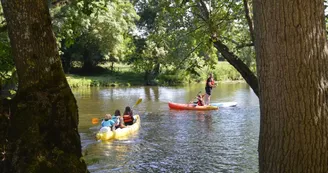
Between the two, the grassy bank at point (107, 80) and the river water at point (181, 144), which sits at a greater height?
the grassy bank at point (107, 80)

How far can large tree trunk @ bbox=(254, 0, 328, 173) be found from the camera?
7.55 ft

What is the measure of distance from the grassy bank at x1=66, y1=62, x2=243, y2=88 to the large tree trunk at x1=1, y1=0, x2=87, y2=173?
2960 cm

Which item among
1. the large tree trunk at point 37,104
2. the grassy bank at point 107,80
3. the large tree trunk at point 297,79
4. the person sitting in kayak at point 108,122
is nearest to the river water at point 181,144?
the person sitting in kayak at point 108,122

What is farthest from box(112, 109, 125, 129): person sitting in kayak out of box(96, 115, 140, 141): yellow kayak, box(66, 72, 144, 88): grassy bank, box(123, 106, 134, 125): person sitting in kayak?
box(66, 72, 144, 88): grassy bank

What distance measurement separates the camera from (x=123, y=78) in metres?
41.9

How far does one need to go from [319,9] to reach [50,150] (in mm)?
2304

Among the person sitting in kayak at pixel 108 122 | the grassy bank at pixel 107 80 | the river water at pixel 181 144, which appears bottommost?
the river water at pixel 181 144

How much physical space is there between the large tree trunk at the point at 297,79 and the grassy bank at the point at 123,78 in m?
30.4

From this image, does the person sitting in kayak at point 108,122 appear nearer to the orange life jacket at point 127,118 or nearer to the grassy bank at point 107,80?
the orange life jacket at point 127,118

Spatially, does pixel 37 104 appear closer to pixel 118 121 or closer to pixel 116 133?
pixel 116 133

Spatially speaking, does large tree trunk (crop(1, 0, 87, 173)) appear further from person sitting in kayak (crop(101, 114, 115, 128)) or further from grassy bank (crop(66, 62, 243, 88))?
grassy bank (crop(66, 62, 243, 88))

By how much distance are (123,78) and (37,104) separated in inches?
Answer: 1530

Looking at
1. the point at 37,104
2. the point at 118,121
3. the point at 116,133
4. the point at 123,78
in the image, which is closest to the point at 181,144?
the point at 116,133

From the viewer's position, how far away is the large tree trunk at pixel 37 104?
3.13m
